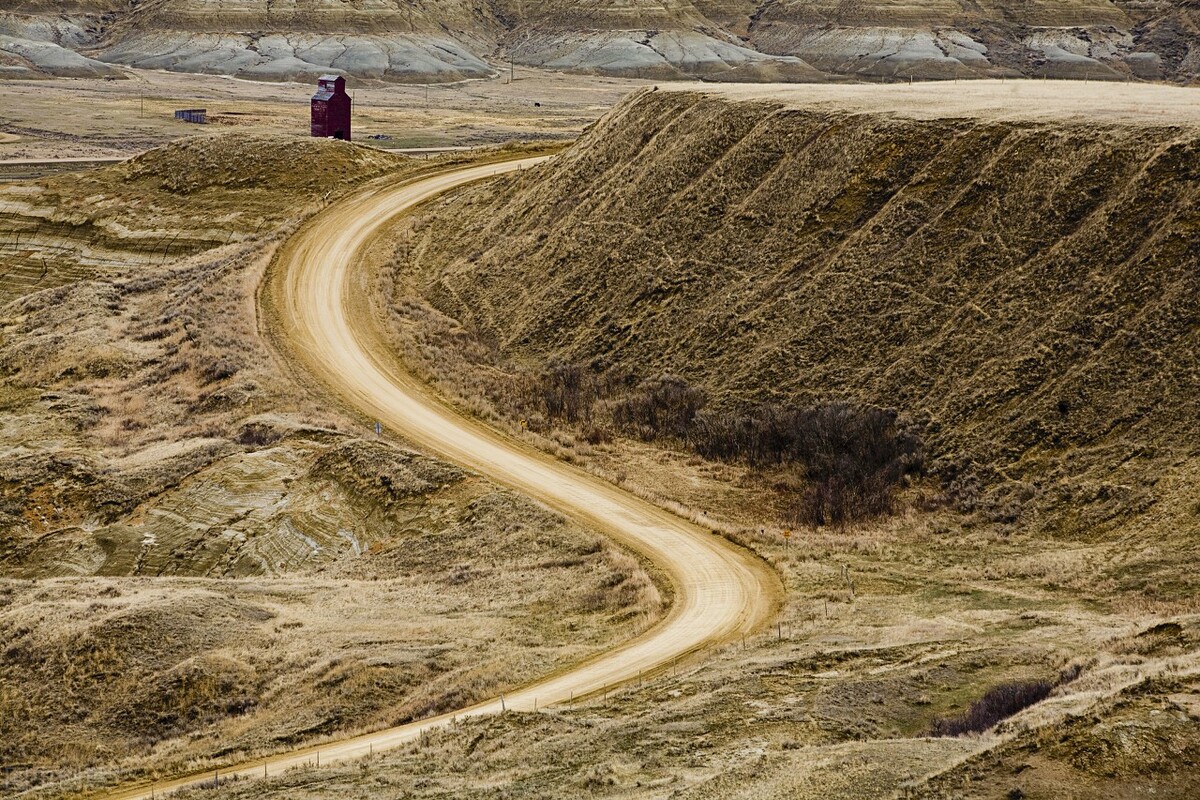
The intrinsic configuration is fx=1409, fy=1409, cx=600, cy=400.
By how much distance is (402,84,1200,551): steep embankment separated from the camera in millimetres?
32562

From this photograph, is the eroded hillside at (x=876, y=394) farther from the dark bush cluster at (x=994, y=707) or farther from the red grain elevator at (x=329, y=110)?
the red grain elevator at (x=329, y=110)

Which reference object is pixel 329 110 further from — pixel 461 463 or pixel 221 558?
pixel 221 558

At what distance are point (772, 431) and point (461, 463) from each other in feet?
27.6

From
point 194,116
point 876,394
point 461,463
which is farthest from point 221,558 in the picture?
point 194,116

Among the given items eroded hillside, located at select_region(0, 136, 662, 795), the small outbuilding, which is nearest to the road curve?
eroded hillside, located at select_region(0, 136, 662, 795)

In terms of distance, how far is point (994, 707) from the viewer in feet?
65.0

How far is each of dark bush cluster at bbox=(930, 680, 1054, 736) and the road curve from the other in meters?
6.73

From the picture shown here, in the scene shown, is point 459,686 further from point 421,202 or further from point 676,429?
point 421,202

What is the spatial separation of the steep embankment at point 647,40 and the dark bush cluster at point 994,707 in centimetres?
14776

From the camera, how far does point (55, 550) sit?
114ft

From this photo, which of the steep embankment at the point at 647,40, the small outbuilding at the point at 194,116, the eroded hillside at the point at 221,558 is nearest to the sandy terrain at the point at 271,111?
the small outbuilding at the point at 194,116

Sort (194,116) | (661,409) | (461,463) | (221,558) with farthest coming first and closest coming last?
(194,116) < (661,409) < (461,463) < (221,558)

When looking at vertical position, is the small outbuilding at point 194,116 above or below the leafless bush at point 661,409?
above

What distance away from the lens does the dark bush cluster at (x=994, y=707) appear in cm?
1927
